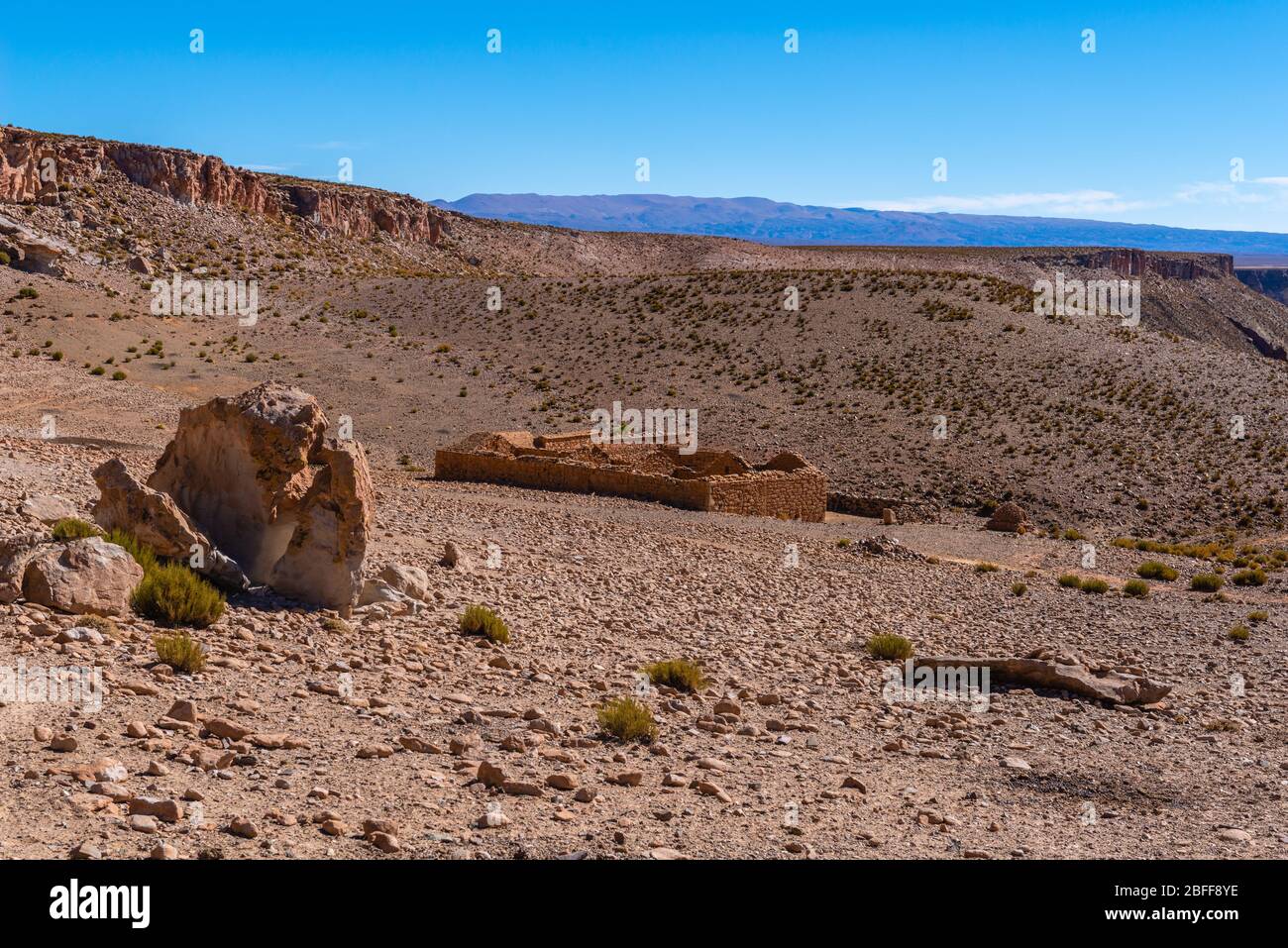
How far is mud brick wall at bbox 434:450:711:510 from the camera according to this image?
82.9ft

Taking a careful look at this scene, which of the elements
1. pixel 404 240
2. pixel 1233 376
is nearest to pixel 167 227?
pixel 404 240

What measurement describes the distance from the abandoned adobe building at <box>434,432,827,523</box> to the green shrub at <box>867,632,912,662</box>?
1190 cm

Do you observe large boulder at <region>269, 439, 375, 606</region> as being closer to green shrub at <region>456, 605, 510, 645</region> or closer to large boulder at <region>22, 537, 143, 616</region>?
green shrub at <region>456, 605, 510, 645</region>

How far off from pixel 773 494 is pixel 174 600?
18.9 meters

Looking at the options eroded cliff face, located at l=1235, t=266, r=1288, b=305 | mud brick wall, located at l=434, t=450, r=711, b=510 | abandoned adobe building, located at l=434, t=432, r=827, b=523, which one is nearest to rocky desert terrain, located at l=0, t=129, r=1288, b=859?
mud brick wall, located at l=434, t=450, r=711, b=510

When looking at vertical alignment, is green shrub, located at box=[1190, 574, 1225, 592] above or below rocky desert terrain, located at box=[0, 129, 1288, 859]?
below

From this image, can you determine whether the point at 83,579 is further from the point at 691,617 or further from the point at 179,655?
the point at 691,617

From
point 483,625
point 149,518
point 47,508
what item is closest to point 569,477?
point 47,508

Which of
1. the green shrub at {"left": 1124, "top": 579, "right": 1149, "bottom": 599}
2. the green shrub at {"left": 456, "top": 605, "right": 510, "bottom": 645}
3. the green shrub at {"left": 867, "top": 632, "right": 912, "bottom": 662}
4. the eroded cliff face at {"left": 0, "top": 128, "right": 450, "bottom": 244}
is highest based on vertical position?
the eroded cliff face at {"left": 0, "top": 128, "right": 450, "bottom": 244}

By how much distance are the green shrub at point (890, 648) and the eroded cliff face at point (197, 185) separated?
2320 inches

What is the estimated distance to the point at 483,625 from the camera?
11.4 metres

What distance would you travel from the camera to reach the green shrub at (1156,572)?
73.5 ft
